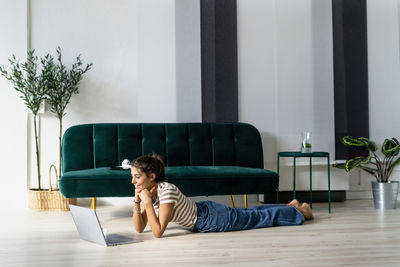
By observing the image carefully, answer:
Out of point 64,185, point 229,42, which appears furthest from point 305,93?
point 64,185

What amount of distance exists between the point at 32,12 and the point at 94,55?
0.78m

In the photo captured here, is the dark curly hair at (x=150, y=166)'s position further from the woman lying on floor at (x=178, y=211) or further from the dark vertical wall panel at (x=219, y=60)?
the dark vertical wall panel at (x=219, y=60)

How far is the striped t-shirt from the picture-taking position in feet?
8.75

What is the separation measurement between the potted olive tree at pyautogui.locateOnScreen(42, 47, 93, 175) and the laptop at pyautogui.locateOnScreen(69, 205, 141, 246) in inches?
71.4

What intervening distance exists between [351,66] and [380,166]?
1166mm

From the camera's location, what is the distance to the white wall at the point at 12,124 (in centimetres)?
441

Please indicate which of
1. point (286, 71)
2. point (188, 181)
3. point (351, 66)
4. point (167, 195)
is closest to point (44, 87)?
point (188, 181)

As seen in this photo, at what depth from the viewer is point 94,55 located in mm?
4562

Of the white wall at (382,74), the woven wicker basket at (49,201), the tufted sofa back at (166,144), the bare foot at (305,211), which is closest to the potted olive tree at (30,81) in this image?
A: the woven wicker basket at (49,201)


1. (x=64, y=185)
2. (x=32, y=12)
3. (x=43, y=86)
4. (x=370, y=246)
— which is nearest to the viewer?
(x=370, y=246)

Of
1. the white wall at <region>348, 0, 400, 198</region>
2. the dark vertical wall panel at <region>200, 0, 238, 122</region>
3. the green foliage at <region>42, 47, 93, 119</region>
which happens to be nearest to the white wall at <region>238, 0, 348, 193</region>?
the dark vertical wall panel at <region>200, 0, 238, 122</region>

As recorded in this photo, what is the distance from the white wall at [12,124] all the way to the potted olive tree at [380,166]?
318cm

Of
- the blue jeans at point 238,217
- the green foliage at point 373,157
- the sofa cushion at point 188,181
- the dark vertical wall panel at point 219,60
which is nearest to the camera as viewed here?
the blue jeans at point 238,217

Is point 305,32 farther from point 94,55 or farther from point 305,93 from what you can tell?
point 94,55
